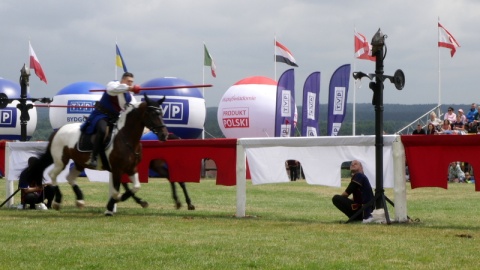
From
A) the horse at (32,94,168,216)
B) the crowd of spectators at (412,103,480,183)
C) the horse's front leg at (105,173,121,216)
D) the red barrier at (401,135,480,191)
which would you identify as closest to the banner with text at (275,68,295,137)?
the crowd of spectators at (412,103,480,183)

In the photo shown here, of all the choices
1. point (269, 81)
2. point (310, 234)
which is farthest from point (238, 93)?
point (310, 234)

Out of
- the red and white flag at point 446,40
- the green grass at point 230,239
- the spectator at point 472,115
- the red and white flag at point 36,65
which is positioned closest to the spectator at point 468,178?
the spectator at point 472,115

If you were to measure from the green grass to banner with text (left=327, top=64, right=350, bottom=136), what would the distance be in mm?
19803

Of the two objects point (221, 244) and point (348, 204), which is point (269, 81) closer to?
point (348, 204)

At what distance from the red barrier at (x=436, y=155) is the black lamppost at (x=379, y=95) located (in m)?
0.44

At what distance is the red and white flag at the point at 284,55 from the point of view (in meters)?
47.7

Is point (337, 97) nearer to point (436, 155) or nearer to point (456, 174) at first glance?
point (456, 174)

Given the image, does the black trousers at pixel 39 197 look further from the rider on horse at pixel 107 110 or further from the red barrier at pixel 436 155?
the red barrier at pixel 436 155

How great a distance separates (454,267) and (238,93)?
120ft

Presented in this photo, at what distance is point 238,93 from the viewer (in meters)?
45.8

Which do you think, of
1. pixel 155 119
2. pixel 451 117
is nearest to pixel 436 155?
pixel 155 119

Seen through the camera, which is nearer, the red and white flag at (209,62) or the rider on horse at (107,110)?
the rider on horse at (107,110)

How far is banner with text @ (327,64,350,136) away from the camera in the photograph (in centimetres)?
3912

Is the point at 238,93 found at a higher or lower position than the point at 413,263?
higher
